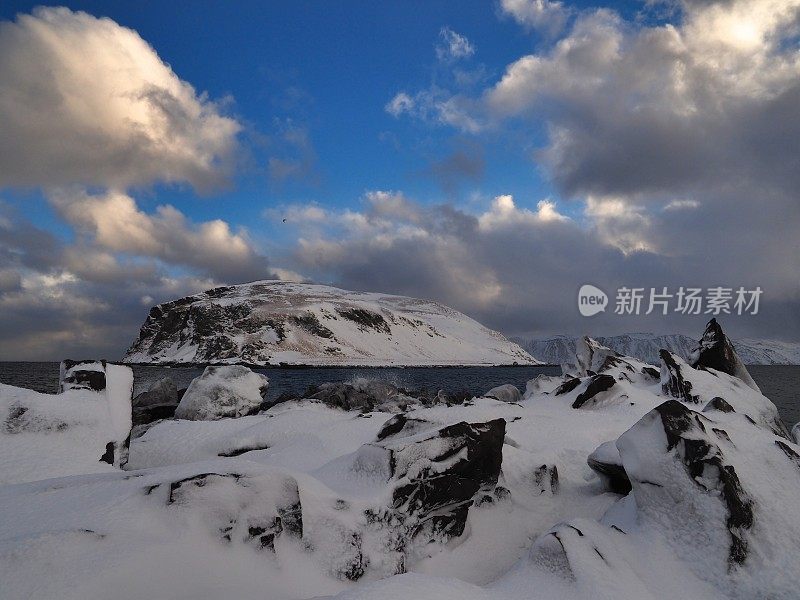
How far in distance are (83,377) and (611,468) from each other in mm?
12964

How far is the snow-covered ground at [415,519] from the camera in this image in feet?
17.4

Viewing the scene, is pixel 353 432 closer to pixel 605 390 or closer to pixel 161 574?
pixel 161 574

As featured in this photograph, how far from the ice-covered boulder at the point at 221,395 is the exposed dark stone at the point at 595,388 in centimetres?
1577

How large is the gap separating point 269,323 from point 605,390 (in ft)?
576

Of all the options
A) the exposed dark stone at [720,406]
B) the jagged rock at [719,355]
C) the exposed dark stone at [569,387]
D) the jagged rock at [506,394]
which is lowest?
the jagged rock at [506,394]

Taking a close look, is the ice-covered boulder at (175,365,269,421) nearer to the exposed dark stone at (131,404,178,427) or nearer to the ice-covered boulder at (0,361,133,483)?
the exposed dark stone at (131,404,178,427)

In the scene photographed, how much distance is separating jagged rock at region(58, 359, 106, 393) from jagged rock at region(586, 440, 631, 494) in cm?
1228

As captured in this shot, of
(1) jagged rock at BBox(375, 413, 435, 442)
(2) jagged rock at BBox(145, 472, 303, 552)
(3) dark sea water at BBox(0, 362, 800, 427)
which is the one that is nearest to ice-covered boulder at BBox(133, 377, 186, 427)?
(3) dark sea water at BBox(0, 362, 800, 427)

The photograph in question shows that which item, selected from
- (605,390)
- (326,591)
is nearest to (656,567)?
(326,591)

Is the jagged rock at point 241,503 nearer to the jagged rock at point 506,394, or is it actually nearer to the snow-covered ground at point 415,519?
the snow-covered ground at point 415,519

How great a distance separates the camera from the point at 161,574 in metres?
5.19

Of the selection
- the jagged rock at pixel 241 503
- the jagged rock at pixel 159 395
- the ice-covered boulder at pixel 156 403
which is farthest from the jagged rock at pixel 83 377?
the jagged rock at pixel 159 395

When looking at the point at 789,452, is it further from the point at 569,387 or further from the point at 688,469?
the point at 569,387

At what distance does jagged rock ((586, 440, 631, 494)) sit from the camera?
9.72 m
